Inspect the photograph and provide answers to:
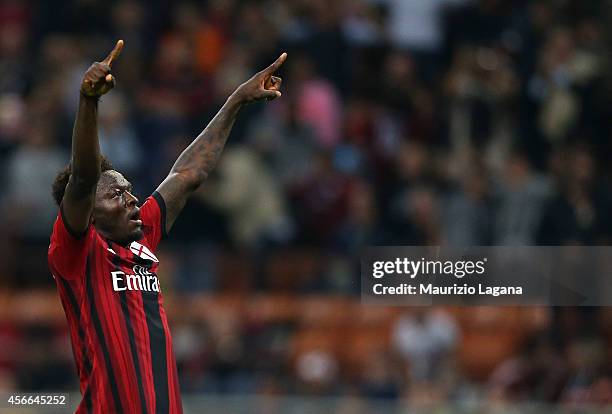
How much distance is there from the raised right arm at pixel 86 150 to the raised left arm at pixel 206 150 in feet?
3.64

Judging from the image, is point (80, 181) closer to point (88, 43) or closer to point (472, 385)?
point (472, 385)

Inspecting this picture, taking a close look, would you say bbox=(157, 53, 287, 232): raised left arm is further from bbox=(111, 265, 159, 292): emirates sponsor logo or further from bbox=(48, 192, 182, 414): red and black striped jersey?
bbox=(48, 192, 182, 414): red and black striped jersey

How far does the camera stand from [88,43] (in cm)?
1347

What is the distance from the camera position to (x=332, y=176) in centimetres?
1220

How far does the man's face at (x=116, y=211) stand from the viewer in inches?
234

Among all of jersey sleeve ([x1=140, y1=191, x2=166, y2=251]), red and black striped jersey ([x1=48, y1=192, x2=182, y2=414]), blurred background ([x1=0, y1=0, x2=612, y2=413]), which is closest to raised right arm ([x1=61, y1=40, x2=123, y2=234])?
red and black striped jersey ([x1=48, y1=192, x2=182, y2=414])

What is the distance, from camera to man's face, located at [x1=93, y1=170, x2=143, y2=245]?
595 centimetres

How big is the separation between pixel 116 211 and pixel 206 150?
101 cm

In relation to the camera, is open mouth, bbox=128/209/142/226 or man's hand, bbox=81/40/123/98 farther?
open mouth, bbox=128/209/142/226

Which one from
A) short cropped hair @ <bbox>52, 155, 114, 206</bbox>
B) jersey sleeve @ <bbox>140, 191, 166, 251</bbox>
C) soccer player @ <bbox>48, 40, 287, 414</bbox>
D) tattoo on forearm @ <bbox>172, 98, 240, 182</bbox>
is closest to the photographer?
soccer player @ <bbox>48, 40, 287, 414</bbox>

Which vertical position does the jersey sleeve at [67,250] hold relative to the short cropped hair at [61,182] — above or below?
below

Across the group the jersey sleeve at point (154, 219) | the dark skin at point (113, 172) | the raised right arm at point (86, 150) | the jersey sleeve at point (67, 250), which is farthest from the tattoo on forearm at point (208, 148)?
the raised right arm at point (86, 150)

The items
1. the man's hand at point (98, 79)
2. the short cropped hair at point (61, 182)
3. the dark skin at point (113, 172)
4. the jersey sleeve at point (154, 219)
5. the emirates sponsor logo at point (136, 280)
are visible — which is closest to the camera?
the man's hand at point (98, 79)

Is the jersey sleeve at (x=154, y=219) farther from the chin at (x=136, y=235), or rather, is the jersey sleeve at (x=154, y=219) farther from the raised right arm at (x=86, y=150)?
the raised right arm at (x=86, y=150)
